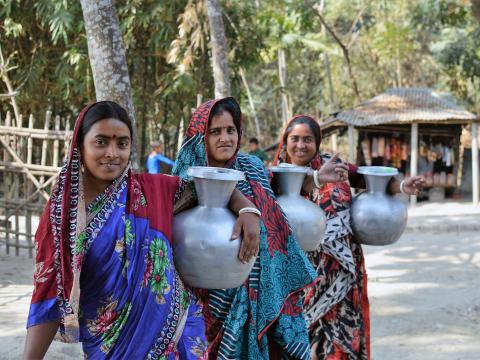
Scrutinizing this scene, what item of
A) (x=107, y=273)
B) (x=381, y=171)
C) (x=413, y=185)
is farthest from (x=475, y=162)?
(x=107, y=273)

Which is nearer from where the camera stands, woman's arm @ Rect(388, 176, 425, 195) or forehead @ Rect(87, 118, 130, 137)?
forehead @ Rect(87, 118, 130, 137)

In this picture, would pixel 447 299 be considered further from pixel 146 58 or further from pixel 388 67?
pixel 388 67

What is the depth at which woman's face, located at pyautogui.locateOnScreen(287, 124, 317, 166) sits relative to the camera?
3.44m

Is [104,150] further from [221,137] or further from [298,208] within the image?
[298,208]

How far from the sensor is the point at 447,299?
20.6 ft

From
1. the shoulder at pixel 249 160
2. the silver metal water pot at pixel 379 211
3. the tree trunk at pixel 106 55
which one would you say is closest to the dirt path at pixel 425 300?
the silver metal water pot at pixel 379 211

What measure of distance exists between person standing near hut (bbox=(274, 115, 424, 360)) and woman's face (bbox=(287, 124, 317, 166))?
5cm

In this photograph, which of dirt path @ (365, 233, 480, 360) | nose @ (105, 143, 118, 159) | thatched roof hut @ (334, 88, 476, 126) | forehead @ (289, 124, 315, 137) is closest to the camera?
nose @ (105, 143, 118, 159)

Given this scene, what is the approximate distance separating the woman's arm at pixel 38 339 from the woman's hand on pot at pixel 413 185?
207cm

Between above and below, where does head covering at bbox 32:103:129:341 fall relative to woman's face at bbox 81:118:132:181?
below

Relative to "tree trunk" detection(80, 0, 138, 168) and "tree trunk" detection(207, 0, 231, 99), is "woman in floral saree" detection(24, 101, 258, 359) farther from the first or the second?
"tree trunk" detection(207, 0, 231, 99)

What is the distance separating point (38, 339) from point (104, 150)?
583 mm

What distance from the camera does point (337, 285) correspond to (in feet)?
12.1

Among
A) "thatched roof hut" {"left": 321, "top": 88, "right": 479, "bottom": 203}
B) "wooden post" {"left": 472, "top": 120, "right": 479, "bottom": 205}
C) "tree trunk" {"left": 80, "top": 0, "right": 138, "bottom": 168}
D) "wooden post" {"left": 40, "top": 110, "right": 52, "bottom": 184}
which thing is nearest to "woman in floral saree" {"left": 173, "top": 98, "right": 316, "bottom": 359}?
"tree trunk" {"left": 80, "top": 0, "right": 138, "bottom": 168}
